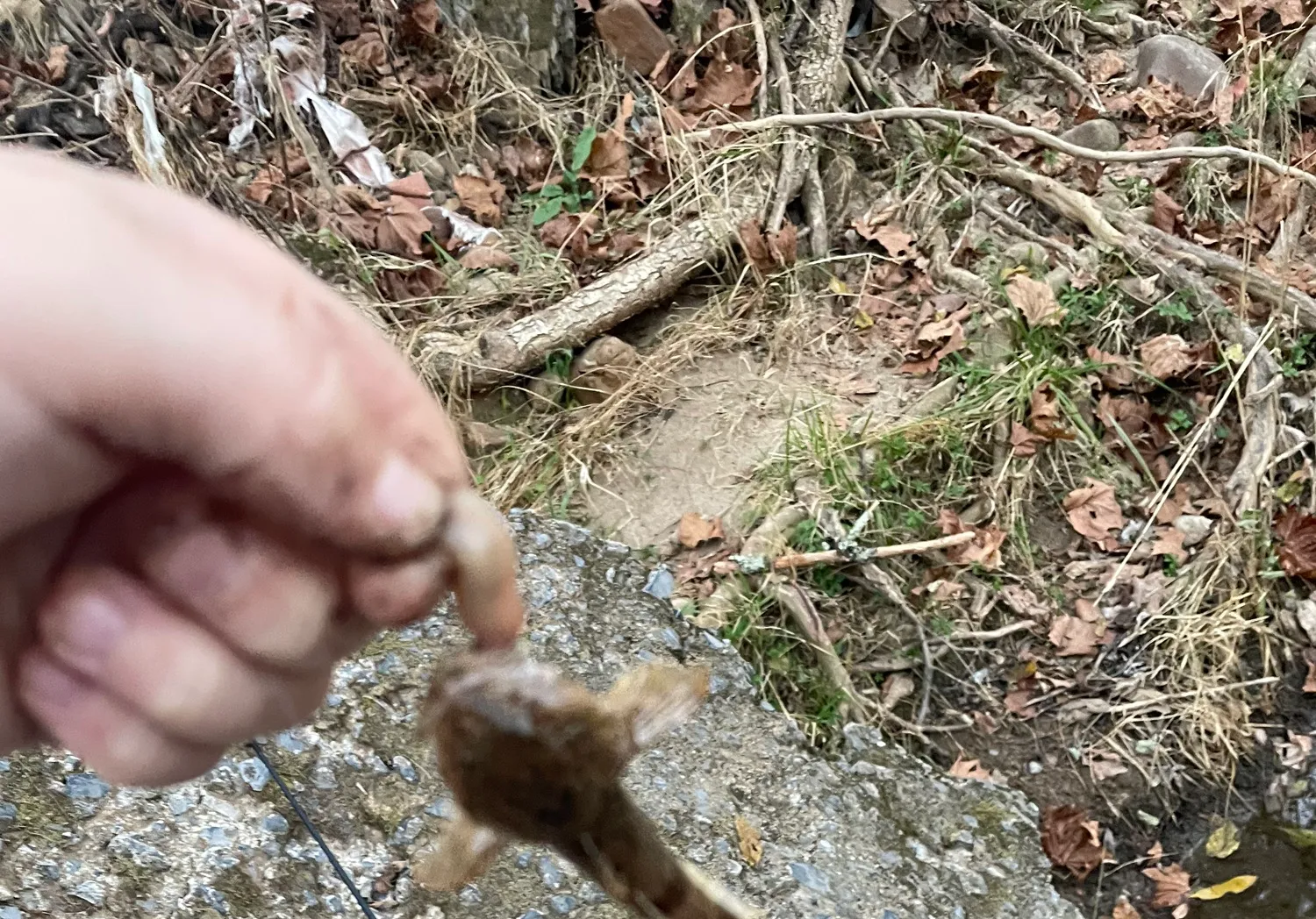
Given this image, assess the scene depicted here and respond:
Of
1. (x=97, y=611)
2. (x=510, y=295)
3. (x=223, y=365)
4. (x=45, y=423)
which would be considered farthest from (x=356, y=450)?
(x=510, y=295)

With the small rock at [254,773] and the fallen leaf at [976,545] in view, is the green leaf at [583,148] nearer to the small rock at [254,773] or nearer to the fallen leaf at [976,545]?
the fallen leaf at [976,545]

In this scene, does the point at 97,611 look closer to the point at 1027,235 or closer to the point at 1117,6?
the point at 1027,235

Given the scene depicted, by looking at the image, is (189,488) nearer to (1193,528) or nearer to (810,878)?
(810,878)

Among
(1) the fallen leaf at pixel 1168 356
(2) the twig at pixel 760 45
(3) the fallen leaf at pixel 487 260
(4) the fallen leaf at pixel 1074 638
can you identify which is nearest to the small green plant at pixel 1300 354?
(1) the fallen leaf at pixel 1168 356

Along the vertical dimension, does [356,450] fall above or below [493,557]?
above

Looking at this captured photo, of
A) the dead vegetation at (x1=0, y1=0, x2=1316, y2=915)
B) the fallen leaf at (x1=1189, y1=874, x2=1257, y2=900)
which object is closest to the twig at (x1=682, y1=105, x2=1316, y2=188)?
the dead vegetation at (x1=0, y1=0, x2=1316, y2=915)

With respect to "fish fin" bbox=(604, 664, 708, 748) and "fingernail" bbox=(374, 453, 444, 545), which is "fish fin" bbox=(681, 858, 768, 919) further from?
"fingernail" bbox=(374, 453, 444, 545)
